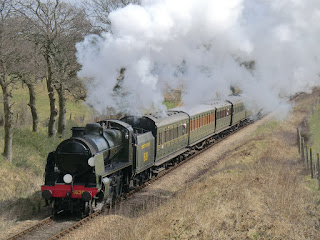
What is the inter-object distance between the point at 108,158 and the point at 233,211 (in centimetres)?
489

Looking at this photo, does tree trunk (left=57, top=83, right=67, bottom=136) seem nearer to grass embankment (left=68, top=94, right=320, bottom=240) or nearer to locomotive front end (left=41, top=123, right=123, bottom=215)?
locomotive front end (left=41, top=123, right=123, bottom=215)

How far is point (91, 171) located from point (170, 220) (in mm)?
3314

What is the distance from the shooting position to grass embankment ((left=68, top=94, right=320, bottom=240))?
1037cm

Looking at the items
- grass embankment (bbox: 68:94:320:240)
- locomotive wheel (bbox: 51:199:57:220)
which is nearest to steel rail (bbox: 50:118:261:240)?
grass embankment (bbox: 68:94:320:240)

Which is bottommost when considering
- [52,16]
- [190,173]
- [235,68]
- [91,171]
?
[190,173]

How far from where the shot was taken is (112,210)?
13570mm

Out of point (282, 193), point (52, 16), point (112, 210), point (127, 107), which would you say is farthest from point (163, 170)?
point (52, 16)

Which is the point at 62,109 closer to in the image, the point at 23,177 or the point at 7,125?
the point at 7,125

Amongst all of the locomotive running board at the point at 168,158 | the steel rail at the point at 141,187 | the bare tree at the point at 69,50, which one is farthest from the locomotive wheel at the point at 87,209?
the bare tree at the point at 69,50

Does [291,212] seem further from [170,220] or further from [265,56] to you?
[265,56]

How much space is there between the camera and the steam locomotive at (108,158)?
492 inches

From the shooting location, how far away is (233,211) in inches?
463

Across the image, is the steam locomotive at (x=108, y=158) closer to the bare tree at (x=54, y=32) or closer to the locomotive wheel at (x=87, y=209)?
the locomotive wheel at (x=87, y=209)

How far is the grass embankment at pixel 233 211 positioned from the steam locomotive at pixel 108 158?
3.81 ft
